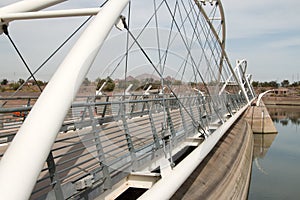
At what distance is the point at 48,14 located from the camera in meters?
3.54

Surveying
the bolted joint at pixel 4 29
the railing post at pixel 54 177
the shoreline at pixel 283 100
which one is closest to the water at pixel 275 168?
the railing post at pixel 54 177

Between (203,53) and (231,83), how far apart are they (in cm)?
1831

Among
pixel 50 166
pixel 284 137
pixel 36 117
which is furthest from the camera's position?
pixel 284 137

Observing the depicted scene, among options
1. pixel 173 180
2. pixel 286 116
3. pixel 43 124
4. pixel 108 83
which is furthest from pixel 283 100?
pixel 43 124

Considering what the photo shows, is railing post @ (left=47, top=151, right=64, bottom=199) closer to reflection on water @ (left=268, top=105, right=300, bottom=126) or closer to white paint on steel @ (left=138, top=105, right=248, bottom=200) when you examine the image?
white paint on steel @ (left=138, top=105, right=248, bottom=200)

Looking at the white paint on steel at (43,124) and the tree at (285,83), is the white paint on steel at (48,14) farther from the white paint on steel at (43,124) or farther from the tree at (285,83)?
the tree at (285,83)

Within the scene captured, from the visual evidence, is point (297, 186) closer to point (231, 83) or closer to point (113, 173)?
point (113, 173)

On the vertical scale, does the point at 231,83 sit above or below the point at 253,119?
above

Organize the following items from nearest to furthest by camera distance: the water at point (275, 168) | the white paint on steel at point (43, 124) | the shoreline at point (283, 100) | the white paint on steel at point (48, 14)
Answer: the white paint on steel at point (43, 124), the white paint on steel at point (48, 14), the water at point (275, 168), the shoreline at point (283, 100)

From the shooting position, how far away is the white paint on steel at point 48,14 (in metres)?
3.38

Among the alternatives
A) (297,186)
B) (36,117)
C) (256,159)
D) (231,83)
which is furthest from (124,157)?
(231,83)

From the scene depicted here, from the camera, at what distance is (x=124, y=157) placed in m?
4.59

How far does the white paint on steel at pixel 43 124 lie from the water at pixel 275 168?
1282 cm

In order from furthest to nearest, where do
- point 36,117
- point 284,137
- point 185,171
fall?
point 284,137, point 185,171, point 36,117
